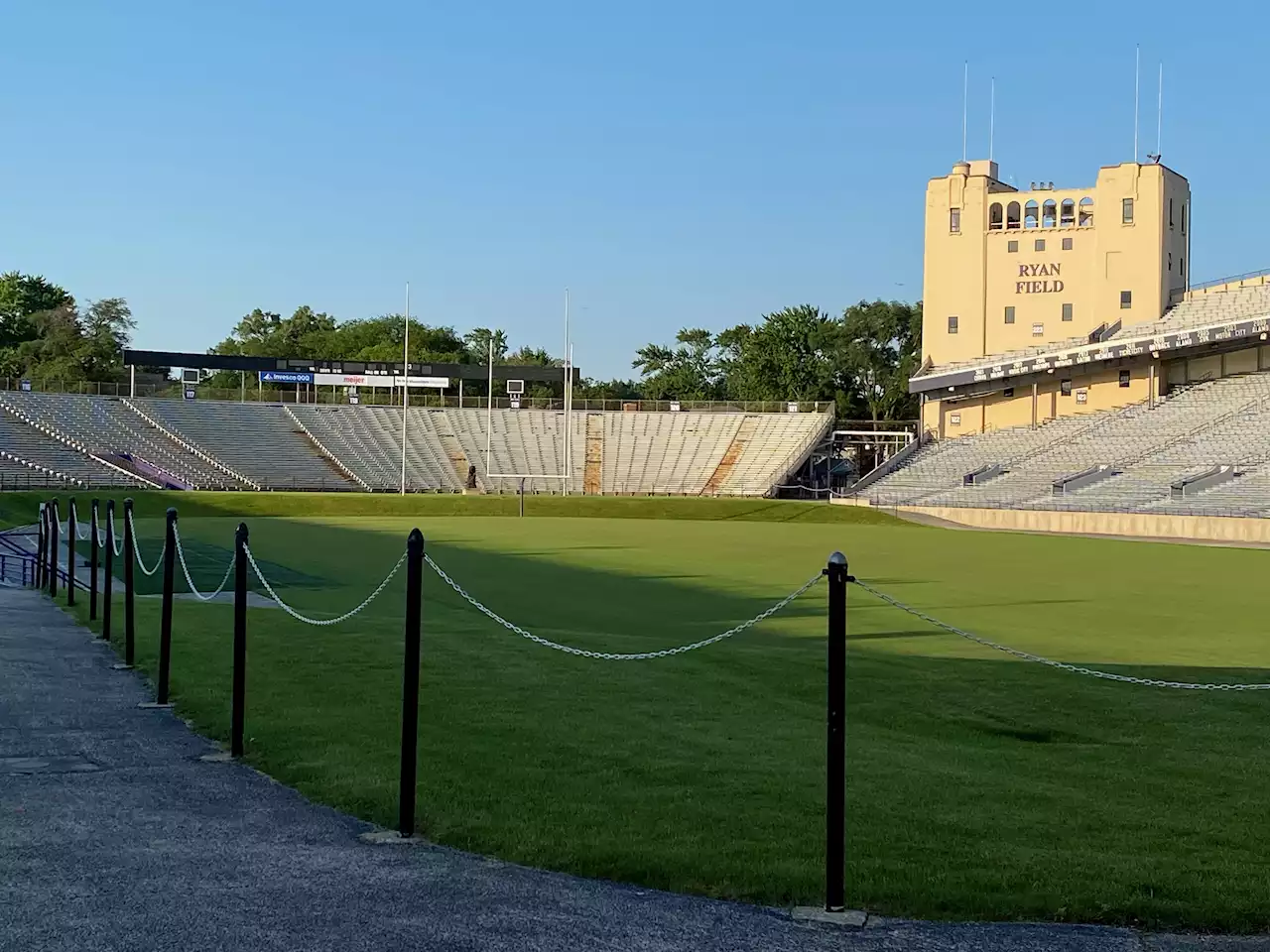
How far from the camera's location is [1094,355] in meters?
71.6

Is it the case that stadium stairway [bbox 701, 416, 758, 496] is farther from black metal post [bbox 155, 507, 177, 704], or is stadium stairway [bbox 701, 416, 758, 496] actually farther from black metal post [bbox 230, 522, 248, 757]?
black metal post [bbox 230, 522, 248, 757]

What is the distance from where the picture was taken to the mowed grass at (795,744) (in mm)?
6445

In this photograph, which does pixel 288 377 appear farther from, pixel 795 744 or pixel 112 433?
pixel 795 744

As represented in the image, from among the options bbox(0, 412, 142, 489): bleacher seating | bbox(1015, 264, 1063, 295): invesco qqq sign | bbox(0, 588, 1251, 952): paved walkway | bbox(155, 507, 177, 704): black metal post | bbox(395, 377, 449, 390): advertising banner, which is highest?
bbox(1015, 264, 1063, 295): invesco qqq sign

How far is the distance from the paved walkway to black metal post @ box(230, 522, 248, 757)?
68 cm

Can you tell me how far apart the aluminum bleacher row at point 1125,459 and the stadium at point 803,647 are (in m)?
0.29

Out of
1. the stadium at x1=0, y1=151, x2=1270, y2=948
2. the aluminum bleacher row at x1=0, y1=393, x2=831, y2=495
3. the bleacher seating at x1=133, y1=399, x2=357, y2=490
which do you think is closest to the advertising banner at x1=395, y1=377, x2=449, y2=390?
the aluminum bleacher row at x1=0, y1=393, x2=831, y2=495

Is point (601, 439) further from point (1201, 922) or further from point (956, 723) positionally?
point (1201, 922)

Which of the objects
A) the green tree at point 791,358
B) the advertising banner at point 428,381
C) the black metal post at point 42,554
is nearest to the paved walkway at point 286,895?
the black metal post at point 42,554

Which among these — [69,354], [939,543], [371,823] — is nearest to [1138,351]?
[939,543]

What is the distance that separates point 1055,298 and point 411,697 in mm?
76945

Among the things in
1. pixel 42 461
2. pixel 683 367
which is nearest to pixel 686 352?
pixel 683 367

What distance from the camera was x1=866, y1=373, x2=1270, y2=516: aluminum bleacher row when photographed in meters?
55.1

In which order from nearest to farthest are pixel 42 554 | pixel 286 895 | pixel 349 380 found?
1. pixel 286 895
2. pixel 42 554
3. pixel 349 380
